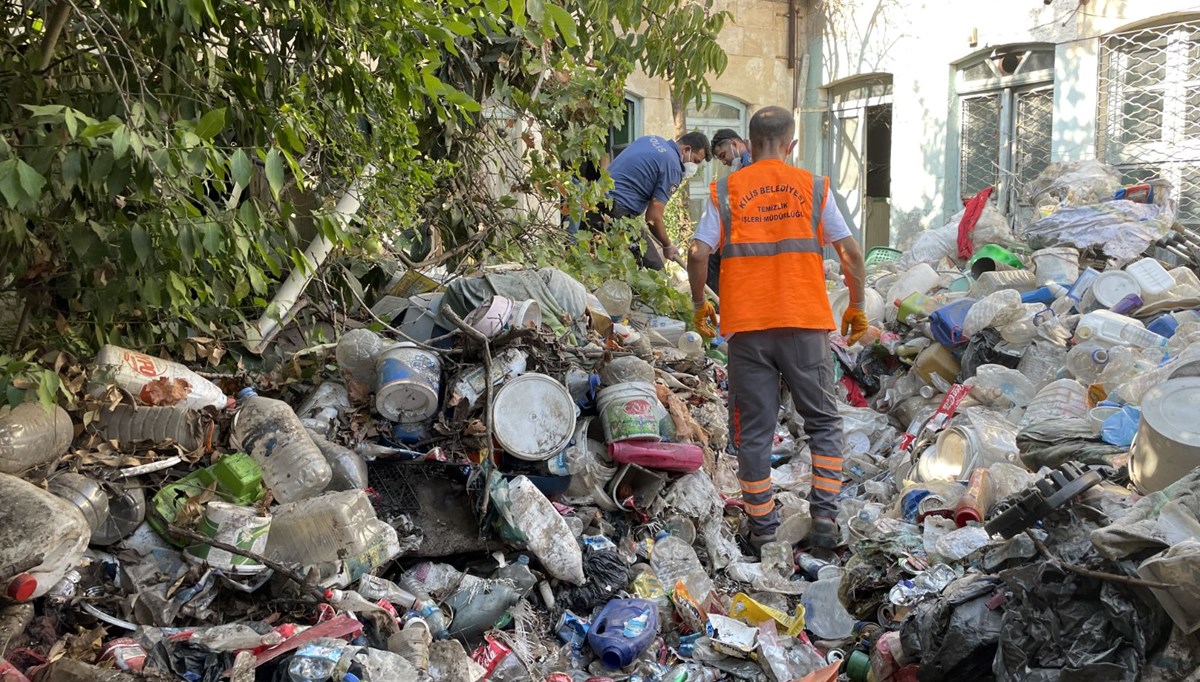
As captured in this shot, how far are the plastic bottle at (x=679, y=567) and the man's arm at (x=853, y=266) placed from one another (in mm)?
1326

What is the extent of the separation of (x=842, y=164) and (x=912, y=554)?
935 cm

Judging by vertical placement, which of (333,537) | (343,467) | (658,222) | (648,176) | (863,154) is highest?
(863,154)

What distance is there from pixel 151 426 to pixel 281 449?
46cm

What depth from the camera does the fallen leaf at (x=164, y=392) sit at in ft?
11.6

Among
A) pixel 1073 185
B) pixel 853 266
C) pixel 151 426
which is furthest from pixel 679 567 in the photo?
pixel 1073 185

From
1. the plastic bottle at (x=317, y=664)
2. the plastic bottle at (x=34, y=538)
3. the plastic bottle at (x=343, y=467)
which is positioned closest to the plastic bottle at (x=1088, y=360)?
the plastic bottle at (x=343, y=467)

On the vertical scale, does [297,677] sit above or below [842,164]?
below

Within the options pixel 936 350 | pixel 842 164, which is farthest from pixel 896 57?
pixel 936 350

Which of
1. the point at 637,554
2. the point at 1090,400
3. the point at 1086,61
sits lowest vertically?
the point at 637,554

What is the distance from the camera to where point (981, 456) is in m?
4.38

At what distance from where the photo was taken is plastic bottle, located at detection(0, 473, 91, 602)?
2729mm

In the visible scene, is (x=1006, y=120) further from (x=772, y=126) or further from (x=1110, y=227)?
(x=772, y=126)

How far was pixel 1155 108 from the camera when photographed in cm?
844

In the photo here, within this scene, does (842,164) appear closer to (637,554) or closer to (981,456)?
(981,456)
